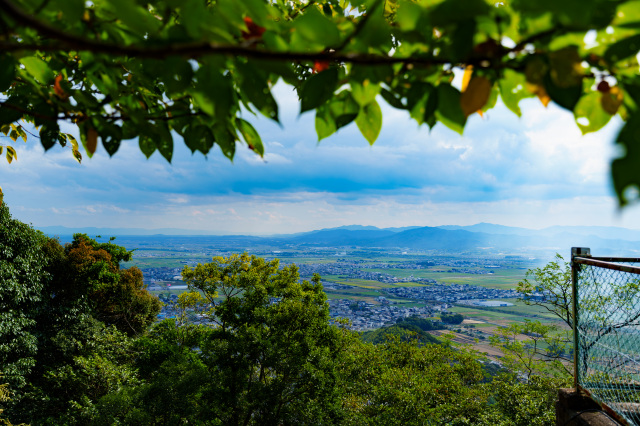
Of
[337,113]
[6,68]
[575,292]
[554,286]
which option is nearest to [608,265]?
[575,292]

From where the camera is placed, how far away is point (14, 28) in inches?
20.5

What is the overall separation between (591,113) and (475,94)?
0.84ft

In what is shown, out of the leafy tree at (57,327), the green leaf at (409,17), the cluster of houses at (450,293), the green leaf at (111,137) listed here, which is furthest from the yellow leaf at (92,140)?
the cluster of houses at (450,293)

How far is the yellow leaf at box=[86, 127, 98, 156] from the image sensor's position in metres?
0.76

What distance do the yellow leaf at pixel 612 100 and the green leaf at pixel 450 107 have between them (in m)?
0.20

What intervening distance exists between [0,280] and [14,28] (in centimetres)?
1223

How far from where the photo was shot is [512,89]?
0.59m

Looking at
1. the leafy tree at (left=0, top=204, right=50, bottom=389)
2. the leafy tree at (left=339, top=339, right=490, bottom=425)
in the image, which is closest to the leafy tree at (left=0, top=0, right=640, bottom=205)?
the leafy tree at (left=339, top=339, right=490, bottom=425)

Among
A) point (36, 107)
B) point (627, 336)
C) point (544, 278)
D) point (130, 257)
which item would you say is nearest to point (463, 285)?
point (544, 278)

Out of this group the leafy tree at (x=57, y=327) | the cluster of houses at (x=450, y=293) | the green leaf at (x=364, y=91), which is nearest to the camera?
the green leaf at (x=364, y=91)

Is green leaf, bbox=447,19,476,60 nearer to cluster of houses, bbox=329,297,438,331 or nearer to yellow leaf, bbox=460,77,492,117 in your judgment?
yellow leaf, bbox=460,77,492,117

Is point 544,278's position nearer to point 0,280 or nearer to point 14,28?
point 14,28

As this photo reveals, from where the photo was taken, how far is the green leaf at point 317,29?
47 centimetres

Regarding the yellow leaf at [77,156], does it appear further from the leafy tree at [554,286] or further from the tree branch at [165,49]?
the leafy tree at [554,286]
